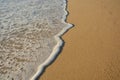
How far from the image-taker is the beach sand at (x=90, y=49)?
503cm

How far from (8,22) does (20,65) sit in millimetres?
2911

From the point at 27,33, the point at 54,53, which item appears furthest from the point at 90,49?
the point at 27,33

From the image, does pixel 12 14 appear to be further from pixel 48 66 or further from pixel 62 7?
pixel 48 66

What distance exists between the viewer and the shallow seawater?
17.7 ft

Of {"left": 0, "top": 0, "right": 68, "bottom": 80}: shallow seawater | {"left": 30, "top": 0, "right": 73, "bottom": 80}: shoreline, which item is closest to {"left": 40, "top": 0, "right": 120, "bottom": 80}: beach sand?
{"left": 30, "top": 0, "right": 73, "bottom": 80}: shoreline

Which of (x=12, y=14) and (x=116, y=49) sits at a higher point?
(x=116, y=49)

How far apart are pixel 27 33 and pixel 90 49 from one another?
6.59 ft

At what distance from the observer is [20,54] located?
5895mm

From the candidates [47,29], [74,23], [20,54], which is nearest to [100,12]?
[74,23]

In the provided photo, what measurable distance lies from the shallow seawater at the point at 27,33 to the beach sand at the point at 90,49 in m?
0.41

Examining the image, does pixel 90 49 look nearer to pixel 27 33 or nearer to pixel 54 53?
pixel 54 53

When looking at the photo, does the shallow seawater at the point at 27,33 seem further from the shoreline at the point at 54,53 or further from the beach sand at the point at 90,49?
the beach sand at the point at 90,49

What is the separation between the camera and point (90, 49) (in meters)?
5.92

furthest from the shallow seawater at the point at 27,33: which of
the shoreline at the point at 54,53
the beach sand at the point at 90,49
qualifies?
the beach sand at the point at 90,49
